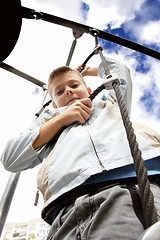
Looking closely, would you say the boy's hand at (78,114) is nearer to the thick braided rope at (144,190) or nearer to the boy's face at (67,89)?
the boy's face at (67,89)

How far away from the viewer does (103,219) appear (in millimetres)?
289

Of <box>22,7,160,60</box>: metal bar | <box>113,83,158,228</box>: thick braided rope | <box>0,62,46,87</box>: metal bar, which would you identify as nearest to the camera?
<box>113,83,158,228</box>: thick braided rope

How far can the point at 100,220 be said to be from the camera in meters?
0.29

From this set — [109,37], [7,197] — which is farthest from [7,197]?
[109,37]

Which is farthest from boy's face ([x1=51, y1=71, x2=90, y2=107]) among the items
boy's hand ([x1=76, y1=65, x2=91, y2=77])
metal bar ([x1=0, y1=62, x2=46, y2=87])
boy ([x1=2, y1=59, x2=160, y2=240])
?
metal bar ([x1=0, y1=62, x2=46, y2=87])

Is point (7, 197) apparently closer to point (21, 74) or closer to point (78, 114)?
point (78, 114)

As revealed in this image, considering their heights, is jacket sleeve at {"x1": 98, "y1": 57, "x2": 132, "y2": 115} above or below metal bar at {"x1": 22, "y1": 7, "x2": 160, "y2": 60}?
below

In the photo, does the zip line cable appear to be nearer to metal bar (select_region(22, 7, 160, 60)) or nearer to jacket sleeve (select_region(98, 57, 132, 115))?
metal bar (select_region(22, 7, 160, 60))

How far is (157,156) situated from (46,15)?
3.05 ft

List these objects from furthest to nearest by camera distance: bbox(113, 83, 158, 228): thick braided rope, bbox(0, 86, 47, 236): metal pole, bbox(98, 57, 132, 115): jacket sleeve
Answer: bbox(98, 57, 132, 115): jacket sleeve → bbox(0, 86, 47, 236): metal pole → bbox(113, 83, 158, 228): thick braided rope

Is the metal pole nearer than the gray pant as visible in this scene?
No

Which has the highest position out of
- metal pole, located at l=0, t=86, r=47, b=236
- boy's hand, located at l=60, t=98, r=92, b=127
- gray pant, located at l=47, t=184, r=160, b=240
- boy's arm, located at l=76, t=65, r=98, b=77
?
boy's arm, located at l=76, t=65, r=98, b=77

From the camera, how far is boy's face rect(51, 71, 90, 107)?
68cm

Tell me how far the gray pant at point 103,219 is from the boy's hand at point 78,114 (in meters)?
0.23
